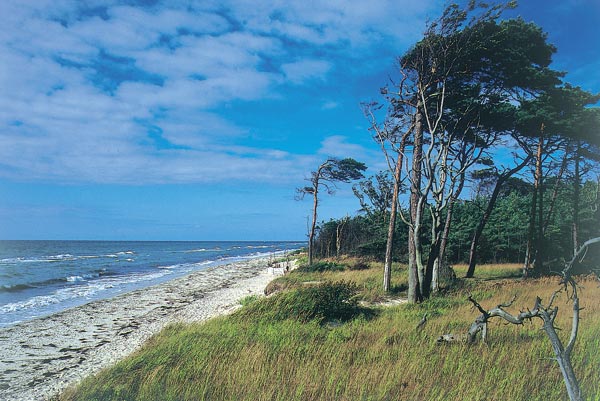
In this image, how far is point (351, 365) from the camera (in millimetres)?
5957

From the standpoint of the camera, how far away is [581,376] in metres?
5.07

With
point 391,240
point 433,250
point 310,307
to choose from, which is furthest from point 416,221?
point 310,307

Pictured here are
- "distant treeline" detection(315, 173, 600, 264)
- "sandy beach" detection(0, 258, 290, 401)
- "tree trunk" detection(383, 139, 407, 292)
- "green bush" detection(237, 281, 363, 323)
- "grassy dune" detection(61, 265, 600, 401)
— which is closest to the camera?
"grassy dune" detection(61, 265, 600, 401)

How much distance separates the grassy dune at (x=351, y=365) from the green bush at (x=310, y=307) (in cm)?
101

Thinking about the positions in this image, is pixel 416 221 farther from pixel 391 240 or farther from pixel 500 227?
pixel 500 227

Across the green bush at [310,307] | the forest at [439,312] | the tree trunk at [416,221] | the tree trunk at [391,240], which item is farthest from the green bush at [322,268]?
the green bush at [310,307]

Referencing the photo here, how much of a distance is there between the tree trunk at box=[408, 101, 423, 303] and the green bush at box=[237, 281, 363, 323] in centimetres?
238

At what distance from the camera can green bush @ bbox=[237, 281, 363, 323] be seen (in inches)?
387

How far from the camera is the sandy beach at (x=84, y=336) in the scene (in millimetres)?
8258

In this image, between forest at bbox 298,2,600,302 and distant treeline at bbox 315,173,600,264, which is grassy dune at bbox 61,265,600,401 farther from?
distant treeline at bbox 315,173,600,264

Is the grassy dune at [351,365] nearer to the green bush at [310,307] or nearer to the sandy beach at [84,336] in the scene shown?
the green bush at [310,307]

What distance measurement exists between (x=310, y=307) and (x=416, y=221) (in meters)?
4.32

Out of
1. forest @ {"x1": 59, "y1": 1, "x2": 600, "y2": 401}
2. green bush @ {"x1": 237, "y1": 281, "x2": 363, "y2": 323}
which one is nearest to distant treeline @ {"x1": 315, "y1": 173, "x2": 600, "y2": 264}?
forest @ {"x1": 59, "y1": 1, "x2": 600, "y2": 401}

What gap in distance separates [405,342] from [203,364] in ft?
11.6
